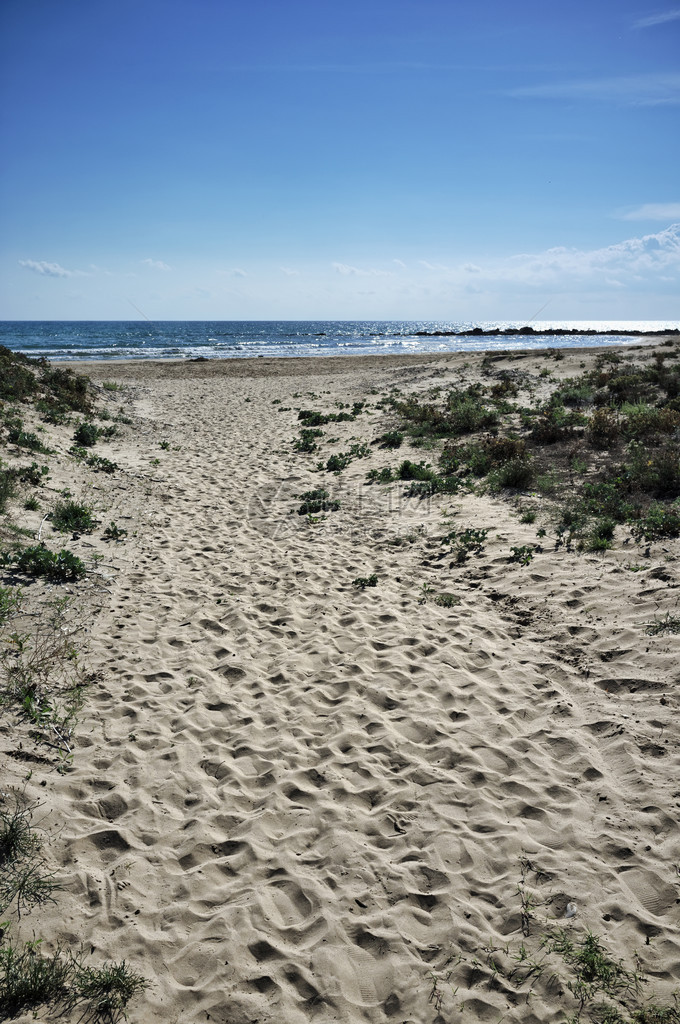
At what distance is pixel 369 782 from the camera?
15.6ft

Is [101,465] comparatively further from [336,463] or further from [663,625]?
[663,625]

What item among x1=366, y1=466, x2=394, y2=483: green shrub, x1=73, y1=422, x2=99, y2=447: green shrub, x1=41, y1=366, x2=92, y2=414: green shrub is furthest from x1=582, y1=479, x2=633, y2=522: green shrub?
x1=41, y1=366, x2=92, y2=414: green shrub

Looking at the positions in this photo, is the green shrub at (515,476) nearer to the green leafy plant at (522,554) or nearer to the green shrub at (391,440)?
the green leafy plant at (522,554)

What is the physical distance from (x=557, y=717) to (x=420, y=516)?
235 inches

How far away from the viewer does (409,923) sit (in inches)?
142

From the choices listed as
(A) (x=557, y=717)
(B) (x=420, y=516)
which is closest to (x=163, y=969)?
(A) (x=557, y=717)

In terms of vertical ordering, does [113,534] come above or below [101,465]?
below

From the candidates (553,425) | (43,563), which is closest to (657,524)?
(553,425)

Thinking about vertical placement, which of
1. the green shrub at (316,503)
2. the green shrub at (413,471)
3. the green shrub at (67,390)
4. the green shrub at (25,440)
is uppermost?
the green shrub at (67,390)

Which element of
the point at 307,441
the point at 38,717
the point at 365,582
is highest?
the point at 307,441

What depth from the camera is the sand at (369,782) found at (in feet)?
11.1

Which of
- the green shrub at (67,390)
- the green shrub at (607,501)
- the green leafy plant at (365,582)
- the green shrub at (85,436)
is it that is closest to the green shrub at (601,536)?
the green shrub at (607,501)

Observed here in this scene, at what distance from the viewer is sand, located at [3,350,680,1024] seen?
11.1ft

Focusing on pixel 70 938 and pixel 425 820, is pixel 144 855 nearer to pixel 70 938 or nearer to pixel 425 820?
pixel 70 938
